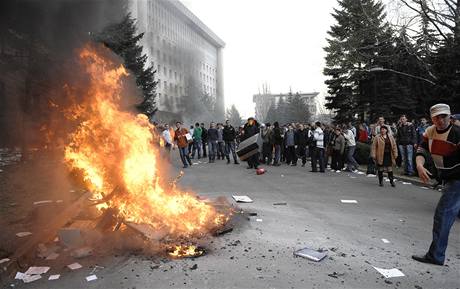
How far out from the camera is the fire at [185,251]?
462cm

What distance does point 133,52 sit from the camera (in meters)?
9.02

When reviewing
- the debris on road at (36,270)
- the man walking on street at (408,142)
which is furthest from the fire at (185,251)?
the man walking on street at (408,142)

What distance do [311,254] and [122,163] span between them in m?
3.46

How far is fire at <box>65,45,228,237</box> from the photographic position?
580 centimetres

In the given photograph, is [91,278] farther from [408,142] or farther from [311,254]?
[408,142]

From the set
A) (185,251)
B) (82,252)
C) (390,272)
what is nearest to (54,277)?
(82,252)

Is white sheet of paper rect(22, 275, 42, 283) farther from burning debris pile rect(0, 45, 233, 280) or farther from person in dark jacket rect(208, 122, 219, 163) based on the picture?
person in dark jacket rect(208, 122, 219, 163)

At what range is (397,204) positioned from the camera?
311 inches

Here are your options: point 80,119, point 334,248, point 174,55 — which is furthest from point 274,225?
point 174,55

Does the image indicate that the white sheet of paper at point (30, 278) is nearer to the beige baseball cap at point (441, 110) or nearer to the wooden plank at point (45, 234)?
the wooden plank at point (45, 234)

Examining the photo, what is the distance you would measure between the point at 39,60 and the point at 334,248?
639 cm

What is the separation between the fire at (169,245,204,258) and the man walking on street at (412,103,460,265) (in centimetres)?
277

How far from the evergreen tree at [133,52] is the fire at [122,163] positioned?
2.95 feet

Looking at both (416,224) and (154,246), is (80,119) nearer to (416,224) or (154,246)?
(154,246)
